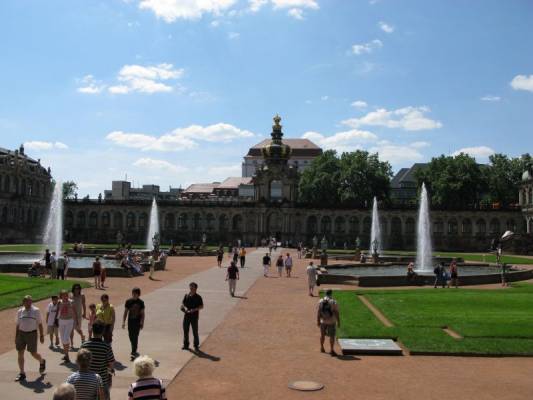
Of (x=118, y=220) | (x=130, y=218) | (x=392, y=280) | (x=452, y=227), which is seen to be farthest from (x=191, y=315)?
(x=118, y=220)

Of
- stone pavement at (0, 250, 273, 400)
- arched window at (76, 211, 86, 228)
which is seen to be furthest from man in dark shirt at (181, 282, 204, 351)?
arched window at (76, 211, 86, 228)

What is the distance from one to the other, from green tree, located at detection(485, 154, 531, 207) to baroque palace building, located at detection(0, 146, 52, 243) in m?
87.4

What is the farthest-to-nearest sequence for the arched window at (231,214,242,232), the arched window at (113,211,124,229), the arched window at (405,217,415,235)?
the arched window at (113,211,124,229)
the arched window at (231,214,242,232)
the arched window at (405,217,415,235)

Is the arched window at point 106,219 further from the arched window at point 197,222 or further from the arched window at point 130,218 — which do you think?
the arched window at point 197,222

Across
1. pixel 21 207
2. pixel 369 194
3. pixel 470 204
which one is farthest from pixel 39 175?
pixel 470 204

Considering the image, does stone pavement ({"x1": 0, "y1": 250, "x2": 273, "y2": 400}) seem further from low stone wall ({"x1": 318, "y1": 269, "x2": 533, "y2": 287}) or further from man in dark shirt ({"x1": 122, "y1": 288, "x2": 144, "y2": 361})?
low stone wall ({"x1": 318, "y1": 269, "x2": 533, "y2": 287})

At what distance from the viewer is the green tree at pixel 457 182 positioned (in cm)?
10625

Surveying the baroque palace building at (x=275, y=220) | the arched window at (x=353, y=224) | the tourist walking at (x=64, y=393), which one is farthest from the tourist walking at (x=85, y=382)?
the arched window at (x=353, y=224)

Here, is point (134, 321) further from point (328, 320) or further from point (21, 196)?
point (21, 196)

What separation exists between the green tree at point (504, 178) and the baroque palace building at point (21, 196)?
87425 millimetres

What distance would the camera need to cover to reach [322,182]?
111188 mm

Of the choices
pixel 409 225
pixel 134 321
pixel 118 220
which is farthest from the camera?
pixel 118 220

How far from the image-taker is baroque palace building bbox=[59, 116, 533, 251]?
99.0 metres

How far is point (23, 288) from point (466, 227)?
9029 centimetres
